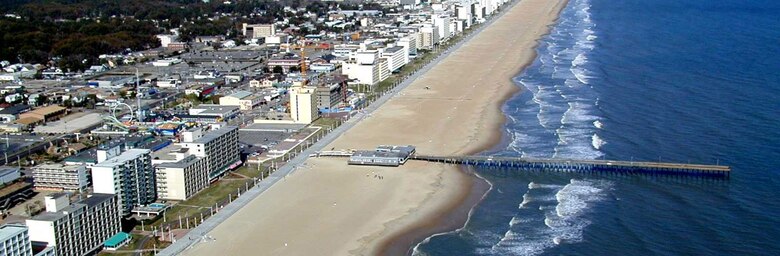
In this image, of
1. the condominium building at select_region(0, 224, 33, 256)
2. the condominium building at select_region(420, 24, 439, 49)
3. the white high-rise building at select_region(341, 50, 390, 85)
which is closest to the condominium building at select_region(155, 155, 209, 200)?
the condominium building at select_region(0, 224, 33, 256)

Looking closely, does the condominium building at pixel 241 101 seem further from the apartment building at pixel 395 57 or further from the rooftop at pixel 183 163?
the rooftop at pixel 183 163

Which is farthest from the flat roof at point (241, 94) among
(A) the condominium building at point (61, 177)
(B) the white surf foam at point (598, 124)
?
(B) the white surf foam at point (598, 124)

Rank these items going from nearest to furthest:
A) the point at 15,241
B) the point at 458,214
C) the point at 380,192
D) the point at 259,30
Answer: the point at 15,241
the point at 458,214
the point at 380,192
the point at 259,30

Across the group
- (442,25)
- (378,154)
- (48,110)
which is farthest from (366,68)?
(442,25)

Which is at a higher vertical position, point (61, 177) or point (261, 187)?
point (61, 177)

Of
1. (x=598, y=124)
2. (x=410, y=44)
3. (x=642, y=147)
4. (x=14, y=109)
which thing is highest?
(x=410, y=44)

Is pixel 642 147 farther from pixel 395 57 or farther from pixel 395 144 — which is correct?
pixel 395 57

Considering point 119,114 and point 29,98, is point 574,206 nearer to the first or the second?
point 119,114
